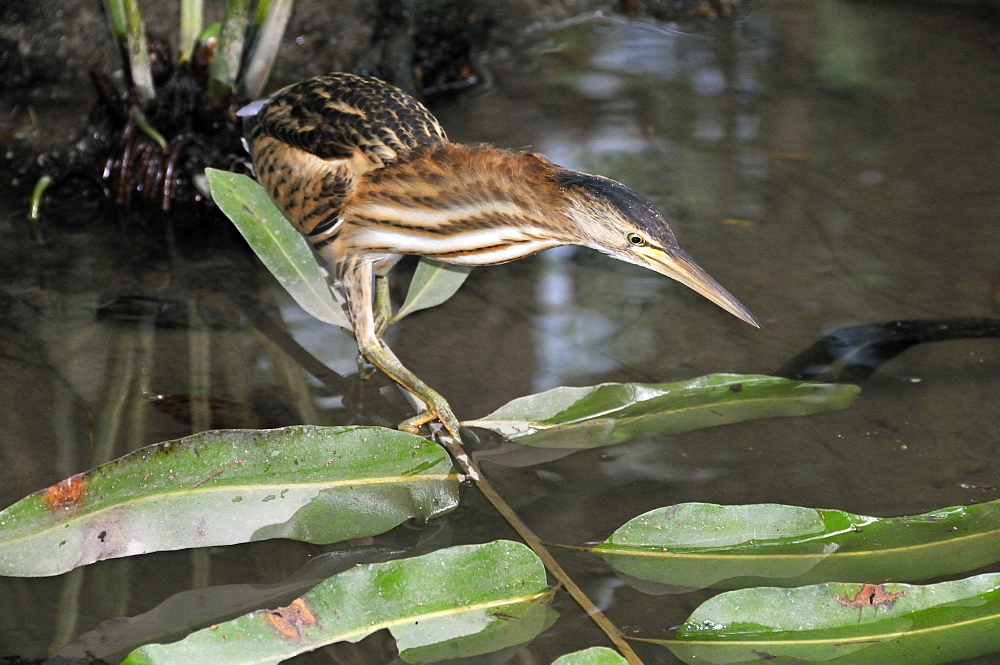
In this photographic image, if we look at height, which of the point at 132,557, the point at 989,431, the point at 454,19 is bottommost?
the point at 989,431

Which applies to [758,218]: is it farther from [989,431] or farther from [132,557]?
[132,557]

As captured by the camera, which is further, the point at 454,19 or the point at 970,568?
the point at 454,19

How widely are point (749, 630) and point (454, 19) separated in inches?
143

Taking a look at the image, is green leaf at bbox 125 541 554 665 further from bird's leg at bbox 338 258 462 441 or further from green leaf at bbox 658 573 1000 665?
bird's leg at bbox 338 258 462 441

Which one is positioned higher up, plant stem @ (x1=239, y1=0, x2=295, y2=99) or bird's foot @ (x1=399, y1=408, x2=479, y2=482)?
plant stem @ (x1=239, y1=0, x2=295, y2=99)

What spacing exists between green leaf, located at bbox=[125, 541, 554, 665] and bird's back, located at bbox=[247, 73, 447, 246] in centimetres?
125

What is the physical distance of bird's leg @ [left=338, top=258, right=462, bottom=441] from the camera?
8.47 ft

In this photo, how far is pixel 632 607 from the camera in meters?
2.11

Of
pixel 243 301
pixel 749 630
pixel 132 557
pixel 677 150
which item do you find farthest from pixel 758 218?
pixel 132 557

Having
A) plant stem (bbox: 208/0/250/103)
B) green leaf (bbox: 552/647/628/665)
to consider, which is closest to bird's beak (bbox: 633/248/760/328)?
green leaf (bbox: 552/647/628/665)

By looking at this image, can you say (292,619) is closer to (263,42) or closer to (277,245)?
(277,245)

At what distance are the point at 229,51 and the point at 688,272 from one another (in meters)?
1.99

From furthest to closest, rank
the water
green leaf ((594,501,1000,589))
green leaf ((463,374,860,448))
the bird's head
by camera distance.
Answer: green leaf ((463,374,860,448)) < the water < the bird's head < green leaf ((594,501,1000,589))

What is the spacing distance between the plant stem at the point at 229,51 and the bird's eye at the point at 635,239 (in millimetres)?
1866
